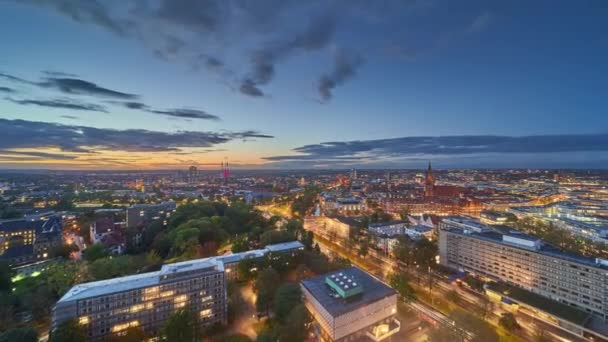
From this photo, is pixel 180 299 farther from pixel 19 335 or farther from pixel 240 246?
pixel 240 246

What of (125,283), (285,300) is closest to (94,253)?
(125,283)

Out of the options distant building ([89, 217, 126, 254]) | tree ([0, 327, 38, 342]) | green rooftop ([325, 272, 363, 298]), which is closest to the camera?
tree ([0, 327, 38, 342])

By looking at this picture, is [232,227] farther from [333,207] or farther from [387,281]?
[333,207]

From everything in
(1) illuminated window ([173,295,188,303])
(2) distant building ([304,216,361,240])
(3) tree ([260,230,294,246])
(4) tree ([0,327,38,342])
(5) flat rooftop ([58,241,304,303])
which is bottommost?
(2) distant building ([304,216,361,240])

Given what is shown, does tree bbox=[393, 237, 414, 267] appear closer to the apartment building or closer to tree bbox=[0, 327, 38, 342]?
the apartment building

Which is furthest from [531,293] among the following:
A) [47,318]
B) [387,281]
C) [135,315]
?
[47,318]

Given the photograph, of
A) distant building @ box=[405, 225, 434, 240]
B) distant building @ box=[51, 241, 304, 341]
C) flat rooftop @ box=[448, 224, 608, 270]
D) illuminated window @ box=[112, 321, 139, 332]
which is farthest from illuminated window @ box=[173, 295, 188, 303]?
distant building @ box=[405, 225, 434, 240]

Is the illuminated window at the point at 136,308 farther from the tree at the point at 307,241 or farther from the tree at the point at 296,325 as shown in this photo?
the tree at the point at 307,241

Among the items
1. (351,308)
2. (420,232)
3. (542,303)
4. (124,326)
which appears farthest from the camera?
(420,232)
